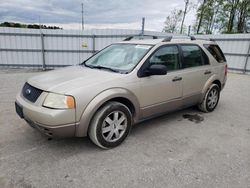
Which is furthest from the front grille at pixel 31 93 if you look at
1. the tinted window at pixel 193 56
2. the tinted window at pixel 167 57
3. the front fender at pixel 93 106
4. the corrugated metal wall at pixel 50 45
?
the corrugated metal wall at pixel 50 45

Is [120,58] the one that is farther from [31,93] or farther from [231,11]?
[231,11]

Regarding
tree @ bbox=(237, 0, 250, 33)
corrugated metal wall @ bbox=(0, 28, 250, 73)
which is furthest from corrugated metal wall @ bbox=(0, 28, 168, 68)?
tree @ bbox=(237, 0, 250, 33)

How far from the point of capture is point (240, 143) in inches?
125

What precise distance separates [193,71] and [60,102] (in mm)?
2689


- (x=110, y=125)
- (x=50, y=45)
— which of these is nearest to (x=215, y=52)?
(x=110, y=125)

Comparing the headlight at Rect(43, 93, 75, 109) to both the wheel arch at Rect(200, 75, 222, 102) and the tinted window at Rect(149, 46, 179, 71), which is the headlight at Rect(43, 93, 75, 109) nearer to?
the tinted window at Rect(149, 46, 179, 71)

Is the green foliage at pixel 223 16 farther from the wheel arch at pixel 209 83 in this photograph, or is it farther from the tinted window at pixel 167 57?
the tinted window at pixel 167 57

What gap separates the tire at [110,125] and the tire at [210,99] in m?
2.22

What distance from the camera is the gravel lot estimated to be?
225 cm

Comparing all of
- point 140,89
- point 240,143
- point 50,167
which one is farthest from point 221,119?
point 50,167

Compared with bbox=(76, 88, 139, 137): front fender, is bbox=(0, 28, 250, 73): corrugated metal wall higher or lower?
higher

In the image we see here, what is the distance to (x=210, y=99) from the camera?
4512 millimetres

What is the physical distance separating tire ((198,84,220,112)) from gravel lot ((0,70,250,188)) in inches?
23.9

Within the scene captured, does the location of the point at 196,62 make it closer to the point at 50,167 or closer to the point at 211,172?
the point at 211,172
